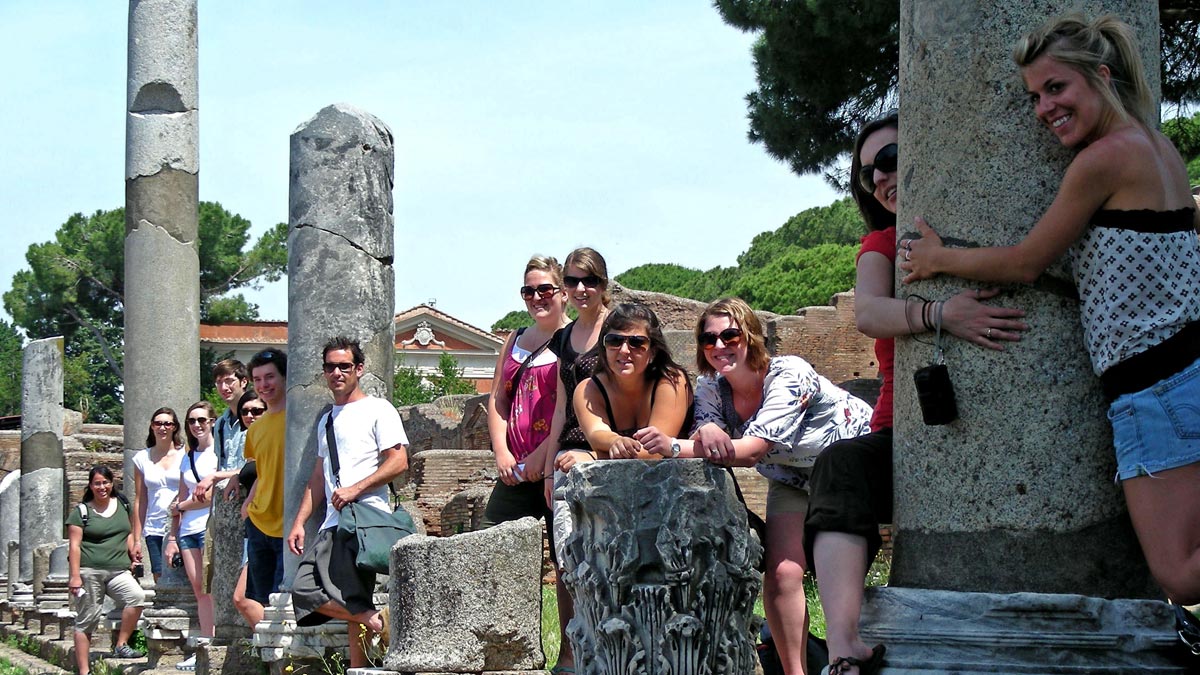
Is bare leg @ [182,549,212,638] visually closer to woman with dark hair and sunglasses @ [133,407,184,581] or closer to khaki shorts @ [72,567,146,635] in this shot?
woman with dark hair and sunglasses @ [133,407,184,581]

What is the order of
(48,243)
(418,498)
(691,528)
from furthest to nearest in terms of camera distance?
1. (48,243)
2. (418,498)
3. (691,528)

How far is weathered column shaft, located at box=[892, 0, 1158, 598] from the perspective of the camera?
2941 mm

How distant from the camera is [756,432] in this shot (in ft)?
14.0

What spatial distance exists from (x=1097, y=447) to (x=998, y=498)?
204 mm

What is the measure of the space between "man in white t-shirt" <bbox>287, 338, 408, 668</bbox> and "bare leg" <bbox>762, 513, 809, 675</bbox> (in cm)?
209

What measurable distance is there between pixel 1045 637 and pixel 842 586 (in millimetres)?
406

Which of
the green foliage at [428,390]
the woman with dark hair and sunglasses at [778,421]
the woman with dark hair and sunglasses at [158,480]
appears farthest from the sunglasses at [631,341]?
the green foliage at [428,390]

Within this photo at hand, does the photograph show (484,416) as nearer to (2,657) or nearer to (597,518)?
(2,657)

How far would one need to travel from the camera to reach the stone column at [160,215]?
10398 mm

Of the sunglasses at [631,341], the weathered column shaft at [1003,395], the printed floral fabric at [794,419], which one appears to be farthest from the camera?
the sunglasses at [631,341]

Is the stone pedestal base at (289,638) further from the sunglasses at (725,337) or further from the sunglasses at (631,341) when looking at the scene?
the sunglasses at (725,337)

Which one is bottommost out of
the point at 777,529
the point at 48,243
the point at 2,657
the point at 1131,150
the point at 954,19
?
the point at 2,657

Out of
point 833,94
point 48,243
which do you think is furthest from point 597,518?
point 48,243

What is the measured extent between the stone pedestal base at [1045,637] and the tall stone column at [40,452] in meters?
13.9
